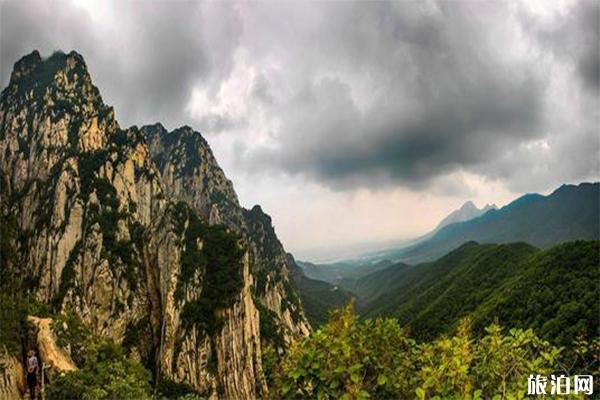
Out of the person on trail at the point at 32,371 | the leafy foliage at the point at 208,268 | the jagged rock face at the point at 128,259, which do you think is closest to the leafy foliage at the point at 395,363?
the person on trail at the point at 32,371

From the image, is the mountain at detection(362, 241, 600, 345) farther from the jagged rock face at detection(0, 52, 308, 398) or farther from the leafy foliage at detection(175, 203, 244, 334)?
the jagged rock face at detection(0, 52, 308, 398)

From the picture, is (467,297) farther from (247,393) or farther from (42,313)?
(42,313)

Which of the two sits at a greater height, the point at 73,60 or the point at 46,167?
the point at 73,60

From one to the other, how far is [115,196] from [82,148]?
26.7m

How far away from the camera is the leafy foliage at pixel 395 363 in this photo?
395 inches

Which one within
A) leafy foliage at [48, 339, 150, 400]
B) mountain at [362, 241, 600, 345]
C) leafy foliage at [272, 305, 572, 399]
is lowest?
mountain at [362, 241, 600, 345]

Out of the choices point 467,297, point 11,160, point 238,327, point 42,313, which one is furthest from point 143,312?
point 467,297

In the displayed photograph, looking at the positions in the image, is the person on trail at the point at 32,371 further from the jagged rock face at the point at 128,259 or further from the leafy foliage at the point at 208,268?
the leafy foliage at the point at 208,268

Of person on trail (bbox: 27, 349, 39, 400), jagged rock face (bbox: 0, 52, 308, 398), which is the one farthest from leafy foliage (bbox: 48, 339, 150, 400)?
jagged rock face (bbox: 0, 52, 308, 398)

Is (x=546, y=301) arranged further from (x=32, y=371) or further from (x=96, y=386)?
(x=32, y=371)

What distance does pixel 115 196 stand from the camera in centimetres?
14300

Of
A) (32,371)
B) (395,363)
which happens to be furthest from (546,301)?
(395,363)

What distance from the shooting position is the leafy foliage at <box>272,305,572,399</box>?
10.0 metres

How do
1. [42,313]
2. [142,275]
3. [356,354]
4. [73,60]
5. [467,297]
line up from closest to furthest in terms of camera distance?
1. [356,354]
2. [42,313]
3. [142,275]
4. [467,297]
5. [73,60]
